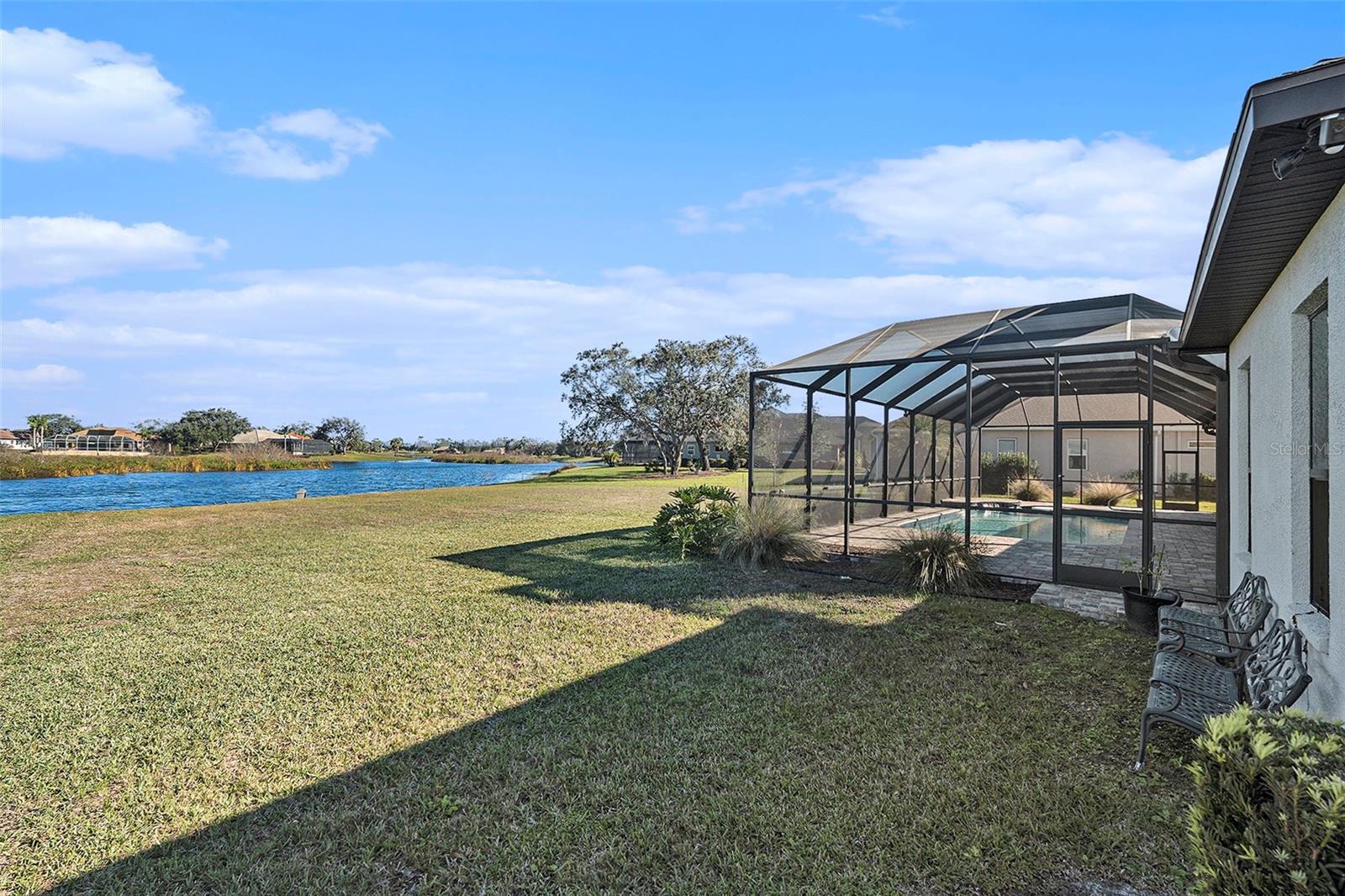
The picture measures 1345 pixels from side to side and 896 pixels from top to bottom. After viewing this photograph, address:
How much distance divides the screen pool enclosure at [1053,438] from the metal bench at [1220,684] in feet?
10.9

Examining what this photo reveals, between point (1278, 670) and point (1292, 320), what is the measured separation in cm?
207

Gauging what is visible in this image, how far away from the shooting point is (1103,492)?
9.17 metres

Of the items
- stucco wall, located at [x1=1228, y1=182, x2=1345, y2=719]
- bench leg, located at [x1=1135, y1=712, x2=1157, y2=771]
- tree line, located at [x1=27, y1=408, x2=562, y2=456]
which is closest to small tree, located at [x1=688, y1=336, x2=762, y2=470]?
tree line, located at [x1=27, y1=408, x2=562, y2=456]

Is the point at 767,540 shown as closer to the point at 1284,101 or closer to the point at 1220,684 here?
the point at 1220,684

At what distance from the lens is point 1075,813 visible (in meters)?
2.76

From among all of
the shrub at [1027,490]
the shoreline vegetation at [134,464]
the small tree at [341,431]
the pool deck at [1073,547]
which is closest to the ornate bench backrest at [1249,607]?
the pool deck at [1073,547]

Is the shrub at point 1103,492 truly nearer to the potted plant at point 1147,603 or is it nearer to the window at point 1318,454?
the potted plant at point 1147,603

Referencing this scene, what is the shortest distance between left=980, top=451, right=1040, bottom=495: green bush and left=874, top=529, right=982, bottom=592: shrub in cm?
895

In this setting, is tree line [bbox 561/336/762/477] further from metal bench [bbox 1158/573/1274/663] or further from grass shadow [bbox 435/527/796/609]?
metal bench [bbox 1158/573/1274/663]

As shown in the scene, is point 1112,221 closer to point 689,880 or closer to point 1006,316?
point 1006,316

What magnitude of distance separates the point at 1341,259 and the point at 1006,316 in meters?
6.60

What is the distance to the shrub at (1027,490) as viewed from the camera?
13.8 metres

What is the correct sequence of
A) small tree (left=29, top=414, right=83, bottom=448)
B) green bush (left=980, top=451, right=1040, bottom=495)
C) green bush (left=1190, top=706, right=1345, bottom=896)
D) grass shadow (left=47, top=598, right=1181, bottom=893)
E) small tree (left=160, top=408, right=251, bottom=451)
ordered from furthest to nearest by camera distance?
small tree (left=29, top=414, right=83, bottom=448)
small tree (left=160, top=408, right=251, bottom=451)
green bush (left=980, top=451, right=1040, bottom=495)
grass shadow (left=47, top=598, right=1181, bottom=893)
green bush (left=1190, top=706, right=1345, bottom=896)

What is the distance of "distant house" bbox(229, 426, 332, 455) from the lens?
61.8 metres
